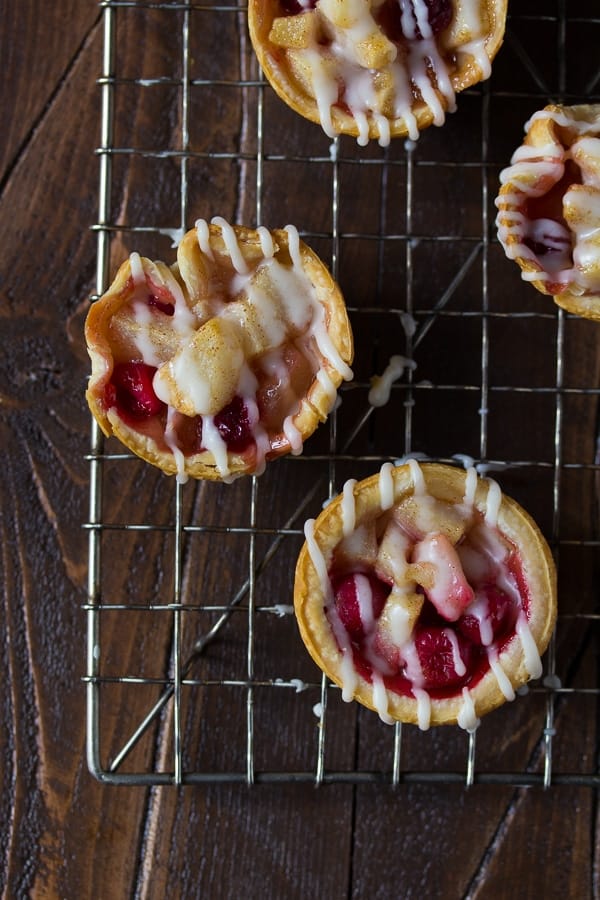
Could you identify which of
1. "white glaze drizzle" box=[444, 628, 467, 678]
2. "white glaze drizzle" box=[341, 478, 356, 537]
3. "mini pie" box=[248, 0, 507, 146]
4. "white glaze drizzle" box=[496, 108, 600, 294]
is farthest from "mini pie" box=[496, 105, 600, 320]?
"white glaze drizzle" box=[444, 628, 467, 678]

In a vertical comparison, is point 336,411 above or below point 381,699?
above

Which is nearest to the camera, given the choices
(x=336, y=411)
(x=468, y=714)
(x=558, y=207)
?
(x=468, y=714)

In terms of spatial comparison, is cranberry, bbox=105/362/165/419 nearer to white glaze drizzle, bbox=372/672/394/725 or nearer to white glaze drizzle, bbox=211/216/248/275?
white glaze drizzle, bbox=211/216/248/275

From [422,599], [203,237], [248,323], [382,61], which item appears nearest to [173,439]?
[248,323]

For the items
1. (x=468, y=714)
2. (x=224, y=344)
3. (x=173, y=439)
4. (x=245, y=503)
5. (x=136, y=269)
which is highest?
(x=136, y=269)

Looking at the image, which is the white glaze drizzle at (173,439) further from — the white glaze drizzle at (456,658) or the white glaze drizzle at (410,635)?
the white glaze drizzle at (456,658)

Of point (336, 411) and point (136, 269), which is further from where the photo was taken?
point (336, 411)

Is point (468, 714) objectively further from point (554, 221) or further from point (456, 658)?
point (554, 221)
